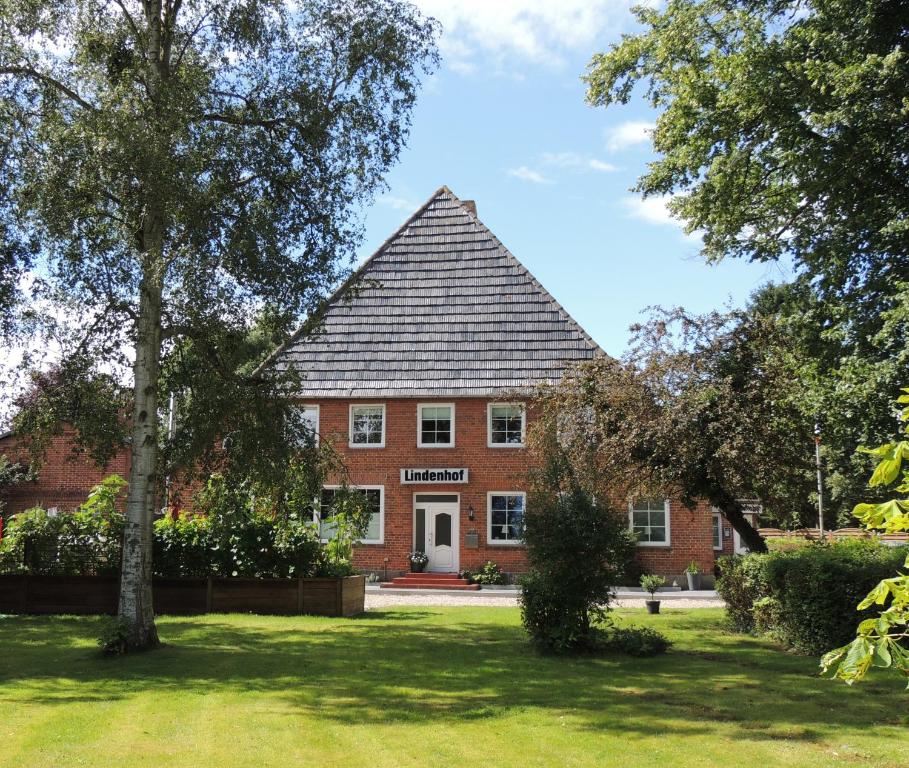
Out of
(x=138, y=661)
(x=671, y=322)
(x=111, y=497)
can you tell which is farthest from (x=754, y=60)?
(x=111, y=497)

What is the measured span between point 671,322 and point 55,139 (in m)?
11.0

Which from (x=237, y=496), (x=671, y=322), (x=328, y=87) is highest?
(x=328, y=87)

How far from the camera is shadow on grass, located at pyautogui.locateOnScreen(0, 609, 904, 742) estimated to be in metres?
9.00

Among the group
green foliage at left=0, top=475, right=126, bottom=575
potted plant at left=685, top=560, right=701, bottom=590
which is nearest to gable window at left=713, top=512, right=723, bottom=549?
potted plant at left=685, top=560, right=701, bottom=590

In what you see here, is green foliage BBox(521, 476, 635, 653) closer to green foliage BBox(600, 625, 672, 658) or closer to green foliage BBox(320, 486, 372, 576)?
green foliage BBox(600, 625, 672, 658)

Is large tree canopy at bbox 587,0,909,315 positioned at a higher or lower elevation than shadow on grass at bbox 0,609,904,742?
higher

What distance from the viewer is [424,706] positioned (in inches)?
374

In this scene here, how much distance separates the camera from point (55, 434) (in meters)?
14.4

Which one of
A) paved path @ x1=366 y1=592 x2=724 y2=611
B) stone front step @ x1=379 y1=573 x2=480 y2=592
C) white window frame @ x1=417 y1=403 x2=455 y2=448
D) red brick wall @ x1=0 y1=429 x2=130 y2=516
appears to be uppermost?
white window frame @ x1=417 y1=403 x2=455 y2=448

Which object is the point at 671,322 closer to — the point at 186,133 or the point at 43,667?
the point at 186,133

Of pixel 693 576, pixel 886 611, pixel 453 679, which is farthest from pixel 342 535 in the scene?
pixel 886 611

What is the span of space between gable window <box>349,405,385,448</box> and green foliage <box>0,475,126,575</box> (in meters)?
10.7

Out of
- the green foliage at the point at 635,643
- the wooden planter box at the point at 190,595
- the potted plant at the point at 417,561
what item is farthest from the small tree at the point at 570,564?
the potted plant at the point at 417,561

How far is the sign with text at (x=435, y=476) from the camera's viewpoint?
28.1m
